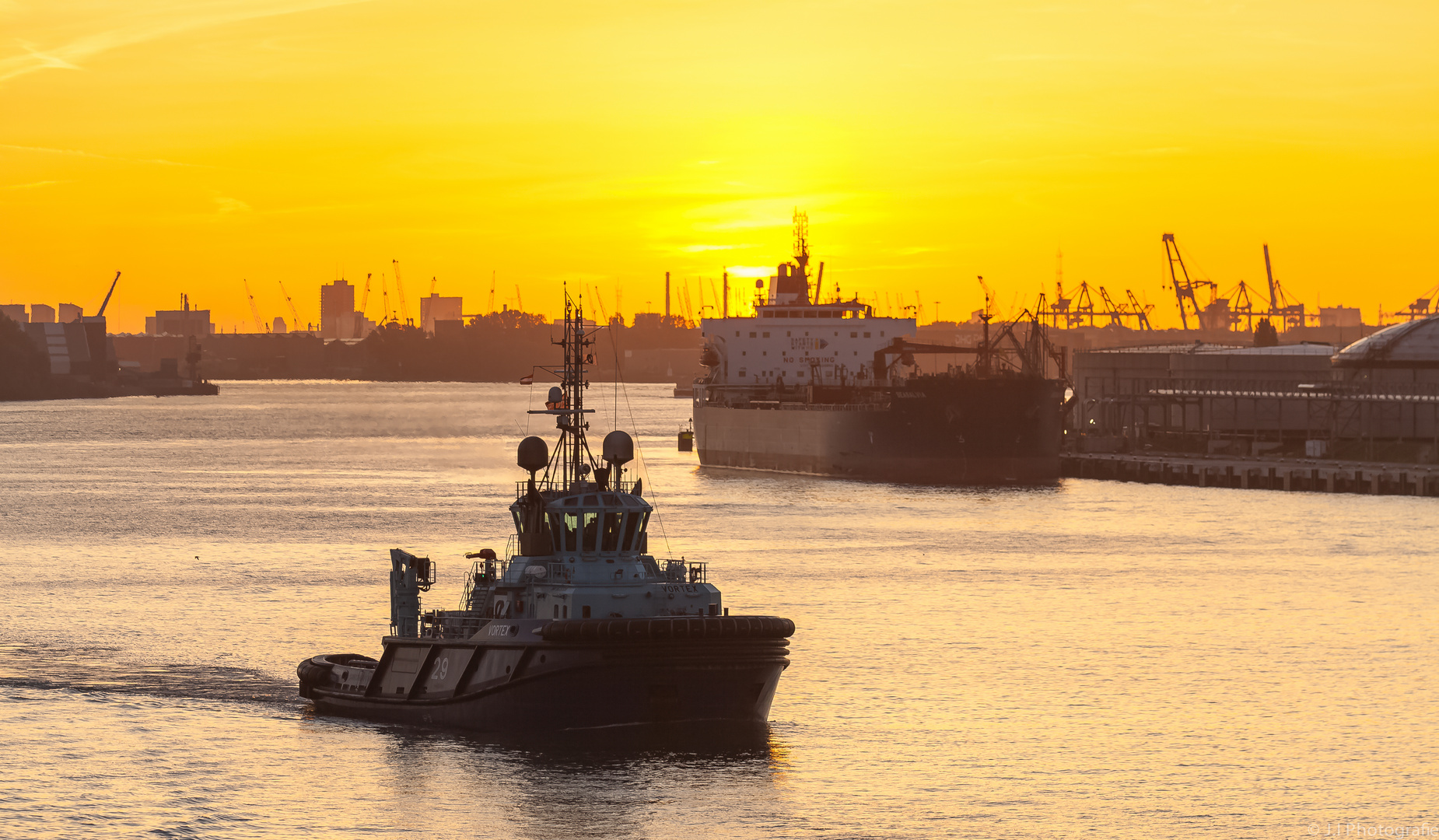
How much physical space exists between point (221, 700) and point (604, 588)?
1250 cm

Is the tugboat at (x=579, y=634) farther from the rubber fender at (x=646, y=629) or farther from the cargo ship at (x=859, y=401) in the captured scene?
the cargo ship at (x=859, y=401)

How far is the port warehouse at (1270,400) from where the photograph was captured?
11262 cm

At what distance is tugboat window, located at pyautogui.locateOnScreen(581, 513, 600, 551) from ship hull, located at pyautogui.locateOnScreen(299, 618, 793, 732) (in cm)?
202

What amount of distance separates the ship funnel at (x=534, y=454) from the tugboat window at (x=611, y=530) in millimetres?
1870

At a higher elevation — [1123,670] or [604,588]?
[604,588]

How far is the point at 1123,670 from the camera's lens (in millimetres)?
43969

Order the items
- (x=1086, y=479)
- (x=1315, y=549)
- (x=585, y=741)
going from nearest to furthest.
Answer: (x=585, y=741) → (x=1315, y=549) → (x=1086, y=479)

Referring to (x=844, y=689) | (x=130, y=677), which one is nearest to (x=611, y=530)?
(x=844, y=689)

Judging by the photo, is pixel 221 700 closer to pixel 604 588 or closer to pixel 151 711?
pixel 151 711

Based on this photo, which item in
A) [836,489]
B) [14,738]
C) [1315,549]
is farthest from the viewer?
[836,489]

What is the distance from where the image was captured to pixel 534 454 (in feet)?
116

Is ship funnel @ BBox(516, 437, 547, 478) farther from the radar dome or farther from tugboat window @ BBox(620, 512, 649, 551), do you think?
tugboat window @ BBox(620, 512, 649, 551)

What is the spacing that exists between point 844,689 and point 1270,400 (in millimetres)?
91924

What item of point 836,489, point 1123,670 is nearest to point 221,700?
point 1123,670
